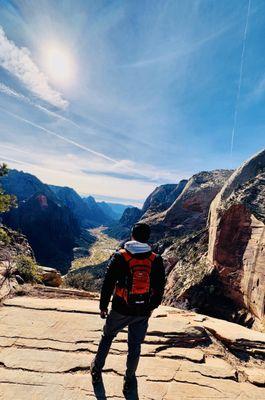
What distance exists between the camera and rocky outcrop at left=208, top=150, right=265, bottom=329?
19109mm

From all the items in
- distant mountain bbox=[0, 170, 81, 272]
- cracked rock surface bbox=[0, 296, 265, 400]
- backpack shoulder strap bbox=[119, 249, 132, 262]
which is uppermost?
backpack shoulder strap bbox=[119, 249, 132, 262]

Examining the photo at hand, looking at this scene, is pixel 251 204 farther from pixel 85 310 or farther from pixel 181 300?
pixel 85 310

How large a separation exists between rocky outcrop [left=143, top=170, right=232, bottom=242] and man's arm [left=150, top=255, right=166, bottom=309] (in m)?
46.4

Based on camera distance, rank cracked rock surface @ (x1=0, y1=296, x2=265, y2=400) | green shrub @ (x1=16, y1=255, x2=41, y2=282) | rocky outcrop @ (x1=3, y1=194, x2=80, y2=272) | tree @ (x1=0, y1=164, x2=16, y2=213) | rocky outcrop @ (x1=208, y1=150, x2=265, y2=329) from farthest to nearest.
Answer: rocky outcrop @ (x1=3, y1=194, x2=80, y2=272)
rocky outcrop @ (x1=208, y1=150, x2=265, y2=329)
tree @ (x1=0, y1=164, x2=16, y2=213)
green shrub @ (x1=16, y1=255, x2=41, y2=282)
cracked rock surface @ (x1=0, y1=296, x2=265, y2=400)

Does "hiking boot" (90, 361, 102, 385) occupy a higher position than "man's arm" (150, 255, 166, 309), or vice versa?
"man's arm" (150, 255, 166, 309)

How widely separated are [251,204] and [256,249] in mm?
4749

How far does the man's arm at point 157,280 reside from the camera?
16.6 ft

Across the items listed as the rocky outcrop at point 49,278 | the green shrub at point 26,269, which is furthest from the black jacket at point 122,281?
the rocky outcrop at point 49,278

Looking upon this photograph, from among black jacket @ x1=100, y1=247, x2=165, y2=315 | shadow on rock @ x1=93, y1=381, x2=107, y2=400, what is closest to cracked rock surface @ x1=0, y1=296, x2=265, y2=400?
shadow on rock @ x1=93, y1=381, x2=107, y2=400

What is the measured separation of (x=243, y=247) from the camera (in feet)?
75.4

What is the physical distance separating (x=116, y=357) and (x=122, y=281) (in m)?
2.38

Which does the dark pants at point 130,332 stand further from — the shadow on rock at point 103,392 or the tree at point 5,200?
the tree at point 5,200

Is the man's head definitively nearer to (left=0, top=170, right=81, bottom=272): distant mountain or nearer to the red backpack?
the red backpack

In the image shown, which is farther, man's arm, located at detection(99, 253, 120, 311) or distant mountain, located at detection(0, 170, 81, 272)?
distant mountain, located at detection(0, 170, 81, 272)
